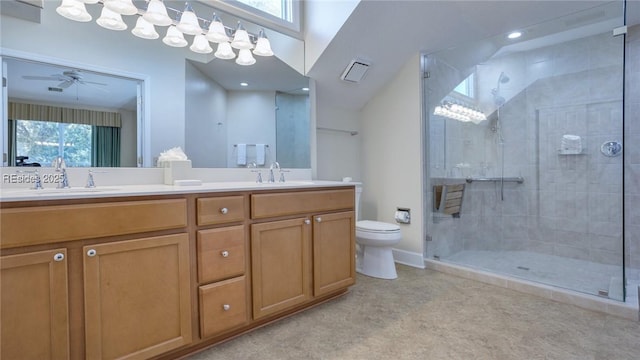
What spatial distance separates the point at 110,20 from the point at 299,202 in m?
1.47

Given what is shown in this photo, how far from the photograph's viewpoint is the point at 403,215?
299cm

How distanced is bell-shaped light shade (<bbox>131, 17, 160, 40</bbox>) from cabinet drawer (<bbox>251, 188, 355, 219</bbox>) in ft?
3.88

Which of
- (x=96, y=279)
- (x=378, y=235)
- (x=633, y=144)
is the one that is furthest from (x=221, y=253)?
(x=633, y=144)

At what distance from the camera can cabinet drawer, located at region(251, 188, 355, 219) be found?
5.64 feet

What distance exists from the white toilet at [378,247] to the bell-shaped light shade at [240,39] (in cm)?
169

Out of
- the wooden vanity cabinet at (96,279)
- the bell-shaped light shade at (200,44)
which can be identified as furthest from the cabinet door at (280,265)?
the bell-shaped light shade at (200,44)

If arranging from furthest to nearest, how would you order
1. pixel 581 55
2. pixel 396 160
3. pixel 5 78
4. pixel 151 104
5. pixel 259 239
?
pixel 396 160, pixel 581 55, pixel 151 104, pixel 259 239, pixel 5 78

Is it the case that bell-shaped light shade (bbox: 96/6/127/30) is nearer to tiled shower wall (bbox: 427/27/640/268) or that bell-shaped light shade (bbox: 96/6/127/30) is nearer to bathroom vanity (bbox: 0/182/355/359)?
bathroom vanity (bbox: 0/182/355/359)

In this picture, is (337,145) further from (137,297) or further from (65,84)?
(137,297)

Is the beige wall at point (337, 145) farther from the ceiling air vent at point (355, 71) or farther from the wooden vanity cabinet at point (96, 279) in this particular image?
the wooden vanity cabinet at point (96, 279)

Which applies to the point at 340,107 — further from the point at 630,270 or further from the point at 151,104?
the point at 630,270

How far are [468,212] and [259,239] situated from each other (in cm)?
236

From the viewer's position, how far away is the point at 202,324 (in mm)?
1492

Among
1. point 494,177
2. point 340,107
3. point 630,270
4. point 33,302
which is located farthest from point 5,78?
point 630,270
